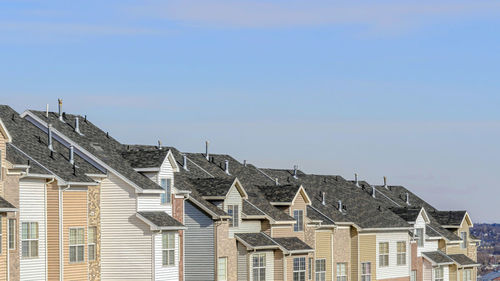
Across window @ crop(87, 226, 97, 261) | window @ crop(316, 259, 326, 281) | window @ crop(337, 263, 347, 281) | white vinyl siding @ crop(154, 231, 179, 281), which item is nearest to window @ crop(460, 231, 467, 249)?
window @ crop(337, 263, 347, 281)

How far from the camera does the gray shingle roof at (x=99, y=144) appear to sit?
51.1m

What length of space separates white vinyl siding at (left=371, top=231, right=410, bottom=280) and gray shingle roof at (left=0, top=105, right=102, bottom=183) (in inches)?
1197

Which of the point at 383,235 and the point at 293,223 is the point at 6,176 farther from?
the point at 383,235

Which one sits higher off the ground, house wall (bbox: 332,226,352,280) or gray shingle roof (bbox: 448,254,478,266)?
house wall (bbox: 332,226,352,280)

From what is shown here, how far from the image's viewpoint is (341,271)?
236 feet

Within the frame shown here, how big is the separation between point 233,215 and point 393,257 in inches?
792

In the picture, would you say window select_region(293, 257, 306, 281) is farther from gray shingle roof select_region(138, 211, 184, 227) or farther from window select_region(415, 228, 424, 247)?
window select_region(415, 228, 424, 247)

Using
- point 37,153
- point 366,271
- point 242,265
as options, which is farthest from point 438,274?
point 37,153

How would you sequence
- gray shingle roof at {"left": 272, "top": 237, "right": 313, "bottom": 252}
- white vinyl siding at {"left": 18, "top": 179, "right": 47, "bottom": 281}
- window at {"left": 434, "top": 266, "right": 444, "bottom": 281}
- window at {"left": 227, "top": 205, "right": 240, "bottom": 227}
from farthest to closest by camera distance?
window at {"left": 434, "top": 266, "right": 444, "bottom": 281}
gray shingle roof at {"left": 272, "top": 237, "right": 313, "bottom": 252}
window at {"left": 227, "top": 205, "right": 240, "bottom": 227}
white vinyl siding at {"left": 18, "top": 179, "right": 47, "bottom": 281}

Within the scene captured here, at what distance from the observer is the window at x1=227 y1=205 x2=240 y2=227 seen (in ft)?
197

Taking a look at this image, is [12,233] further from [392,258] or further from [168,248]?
[392,258]

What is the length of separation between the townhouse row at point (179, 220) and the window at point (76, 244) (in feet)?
0.21

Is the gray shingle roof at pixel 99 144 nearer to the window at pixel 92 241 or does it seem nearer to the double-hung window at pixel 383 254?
the window at pixel 92 241

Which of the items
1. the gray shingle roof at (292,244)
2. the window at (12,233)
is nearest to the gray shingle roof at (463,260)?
the gray shingle roof at (292,244)
